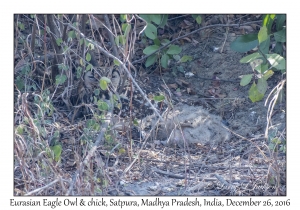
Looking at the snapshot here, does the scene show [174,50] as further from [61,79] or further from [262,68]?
[262,68]

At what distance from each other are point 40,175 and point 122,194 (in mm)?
449

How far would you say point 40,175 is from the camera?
278 cm

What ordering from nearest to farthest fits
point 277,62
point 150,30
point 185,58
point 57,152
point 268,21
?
point 57,152 < point 277,62 < point 268,21 < point 150,30 < point 185,58

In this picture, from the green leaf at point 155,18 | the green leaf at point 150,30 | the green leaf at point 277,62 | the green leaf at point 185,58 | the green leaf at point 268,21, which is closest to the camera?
the green leaf at point 277,62

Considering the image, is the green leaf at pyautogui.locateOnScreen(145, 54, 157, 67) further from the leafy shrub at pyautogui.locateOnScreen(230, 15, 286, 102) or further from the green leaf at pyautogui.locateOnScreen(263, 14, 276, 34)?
the green leaf at pyautogui.locateOnScreen(263, 14, 276, 34)

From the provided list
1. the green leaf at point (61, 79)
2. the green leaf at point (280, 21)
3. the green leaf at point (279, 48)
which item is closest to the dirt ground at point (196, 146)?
the green leaf at point (61, 79)

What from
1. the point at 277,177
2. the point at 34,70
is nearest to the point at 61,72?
the point at 34,70

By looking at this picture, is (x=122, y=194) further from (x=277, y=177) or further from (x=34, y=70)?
(x=34, y=70)

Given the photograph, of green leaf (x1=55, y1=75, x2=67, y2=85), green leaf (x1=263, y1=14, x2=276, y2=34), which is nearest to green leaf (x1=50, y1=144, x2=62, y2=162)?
green leaf (x1=55, y1=75, x2=67, y2=85)

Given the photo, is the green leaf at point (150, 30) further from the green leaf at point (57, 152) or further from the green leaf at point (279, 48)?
the green leaf at point (57, 152)

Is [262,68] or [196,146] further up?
[262,68]

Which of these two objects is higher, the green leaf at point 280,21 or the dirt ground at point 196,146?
the green leaf at point 280,21

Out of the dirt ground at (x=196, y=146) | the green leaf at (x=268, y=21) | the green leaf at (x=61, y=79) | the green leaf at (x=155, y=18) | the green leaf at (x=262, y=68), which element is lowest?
the dirt ground at (x=196, y=146)

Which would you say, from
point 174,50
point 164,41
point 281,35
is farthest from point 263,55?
point 164,41
